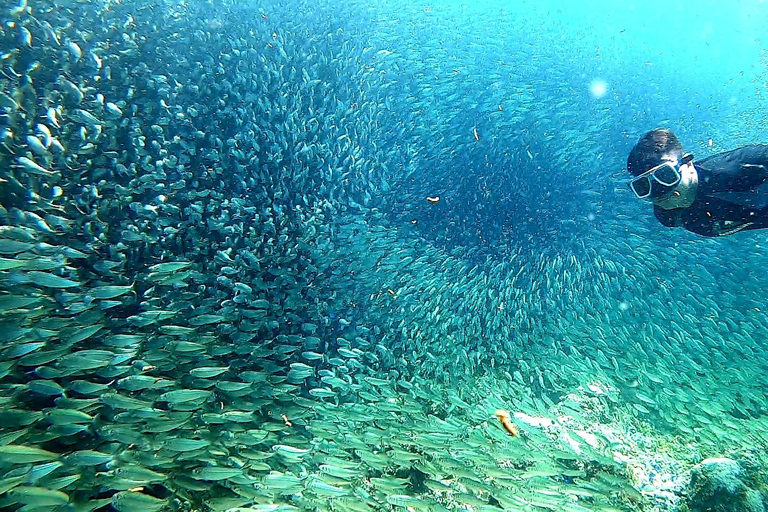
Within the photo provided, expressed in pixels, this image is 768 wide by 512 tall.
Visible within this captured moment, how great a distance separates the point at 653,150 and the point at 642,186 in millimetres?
470

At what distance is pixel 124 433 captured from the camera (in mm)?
2967

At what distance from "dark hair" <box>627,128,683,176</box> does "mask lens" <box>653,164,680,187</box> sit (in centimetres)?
24

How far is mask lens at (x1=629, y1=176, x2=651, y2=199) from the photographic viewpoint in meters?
4.45

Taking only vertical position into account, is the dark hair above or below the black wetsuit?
above

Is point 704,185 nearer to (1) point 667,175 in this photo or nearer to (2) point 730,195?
(2) point 730,195

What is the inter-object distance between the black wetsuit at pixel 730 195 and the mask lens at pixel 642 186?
0.36 metres

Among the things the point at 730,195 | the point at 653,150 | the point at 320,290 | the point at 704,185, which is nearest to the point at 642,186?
the point at 653,150

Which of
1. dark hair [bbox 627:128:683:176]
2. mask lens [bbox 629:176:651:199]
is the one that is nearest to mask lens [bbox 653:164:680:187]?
mask lens [bbox 629:176:651:199]

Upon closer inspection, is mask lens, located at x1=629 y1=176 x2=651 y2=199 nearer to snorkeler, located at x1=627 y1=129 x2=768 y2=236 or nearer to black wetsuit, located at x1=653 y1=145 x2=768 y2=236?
snorkeler, located at x1=627 y1=129 x2=768 y2=236

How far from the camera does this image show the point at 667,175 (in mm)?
4301

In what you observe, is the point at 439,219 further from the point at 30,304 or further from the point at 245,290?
the point at 30,304

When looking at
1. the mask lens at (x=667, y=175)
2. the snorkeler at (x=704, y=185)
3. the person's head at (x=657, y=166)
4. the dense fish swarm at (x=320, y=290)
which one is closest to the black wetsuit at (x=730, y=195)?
the snorkeler at (x=704, y=185)

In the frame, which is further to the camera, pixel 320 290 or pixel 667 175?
pixel 320 290

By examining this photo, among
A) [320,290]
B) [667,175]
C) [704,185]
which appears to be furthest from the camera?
[320,290]
